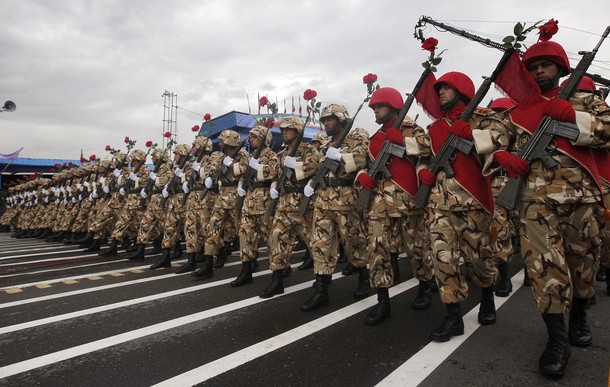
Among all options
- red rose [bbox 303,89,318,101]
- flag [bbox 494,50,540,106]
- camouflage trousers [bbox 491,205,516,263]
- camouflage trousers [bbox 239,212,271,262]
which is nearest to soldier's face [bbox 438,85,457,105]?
flag [bbox 494,50,540,106]

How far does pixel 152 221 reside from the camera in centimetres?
720

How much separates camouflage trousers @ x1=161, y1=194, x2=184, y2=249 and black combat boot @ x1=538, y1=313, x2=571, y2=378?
567 centimetres

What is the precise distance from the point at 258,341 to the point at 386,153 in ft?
7.00

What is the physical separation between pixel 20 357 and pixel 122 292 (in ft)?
6.62

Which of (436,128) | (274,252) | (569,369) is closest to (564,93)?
(436,128)

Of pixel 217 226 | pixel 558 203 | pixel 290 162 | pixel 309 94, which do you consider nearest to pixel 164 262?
pixel 217 226

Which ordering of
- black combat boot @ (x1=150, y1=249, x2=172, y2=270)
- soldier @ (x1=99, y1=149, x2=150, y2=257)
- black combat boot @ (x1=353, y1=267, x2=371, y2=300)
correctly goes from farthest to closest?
soldier @ (x1=99, y1=149, x2=150, y2=257)
black combat boot @ (x1=150, y1=249, x2=172, y2=270)
black combat boot @ (x1=353, y1=267, x2=371, y2=300)

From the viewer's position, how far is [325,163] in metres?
4.30

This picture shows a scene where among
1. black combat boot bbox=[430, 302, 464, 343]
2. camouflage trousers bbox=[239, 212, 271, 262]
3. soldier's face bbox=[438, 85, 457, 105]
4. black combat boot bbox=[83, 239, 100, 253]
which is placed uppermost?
soldier's face bbox=[438, 85, 457, 105]

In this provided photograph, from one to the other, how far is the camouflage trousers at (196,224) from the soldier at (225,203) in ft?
1.00

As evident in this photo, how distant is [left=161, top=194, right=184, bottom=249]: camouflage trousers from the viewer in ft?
21.4

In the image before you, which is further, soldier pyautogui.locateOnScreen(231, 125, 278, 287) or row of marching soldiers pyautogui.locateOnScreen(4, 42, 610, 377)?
soldier pyautogui.locateOnScreen(231, 125, 278, 287)

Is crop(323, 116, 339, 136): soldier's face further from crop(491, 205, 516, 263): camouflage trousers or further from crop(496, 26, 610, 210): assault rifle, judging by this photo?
crop(496, 26, 610, 210): assault rifle

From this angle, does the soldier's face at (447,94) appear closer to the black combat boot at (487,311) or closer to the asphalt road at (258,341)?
the black combat boot at (487,311)
